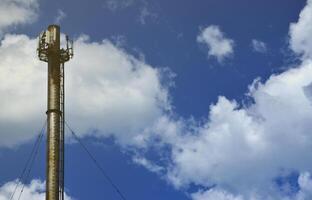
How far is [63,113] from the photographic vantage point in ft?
163

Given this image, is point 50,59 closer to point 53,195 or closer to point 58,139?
point 58,139

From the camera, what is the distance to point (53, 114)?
48656 mm

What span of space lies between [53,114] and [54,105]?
71cm

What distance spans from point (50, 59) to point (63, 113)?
14.0 ft

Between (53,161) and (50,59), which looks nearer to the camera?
(53,161)

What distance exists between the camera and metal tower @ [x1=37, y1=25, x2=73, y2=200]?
155ft

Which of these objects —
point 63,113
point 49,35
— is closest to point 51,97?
point 63,113

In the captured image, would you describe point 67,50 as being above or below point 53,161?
above

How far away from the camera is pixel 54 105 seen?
161 feet

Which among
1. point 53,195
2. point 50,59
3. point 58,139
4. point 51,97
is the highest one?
point 50,59

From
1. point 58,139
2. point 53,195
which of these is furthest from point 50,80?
point 53,195

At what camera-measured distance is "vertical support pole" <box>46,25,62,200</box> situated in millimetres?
46906

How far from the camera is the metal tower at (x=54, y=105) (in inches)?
1855

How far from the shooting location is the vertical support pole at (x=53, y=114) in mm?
46906
